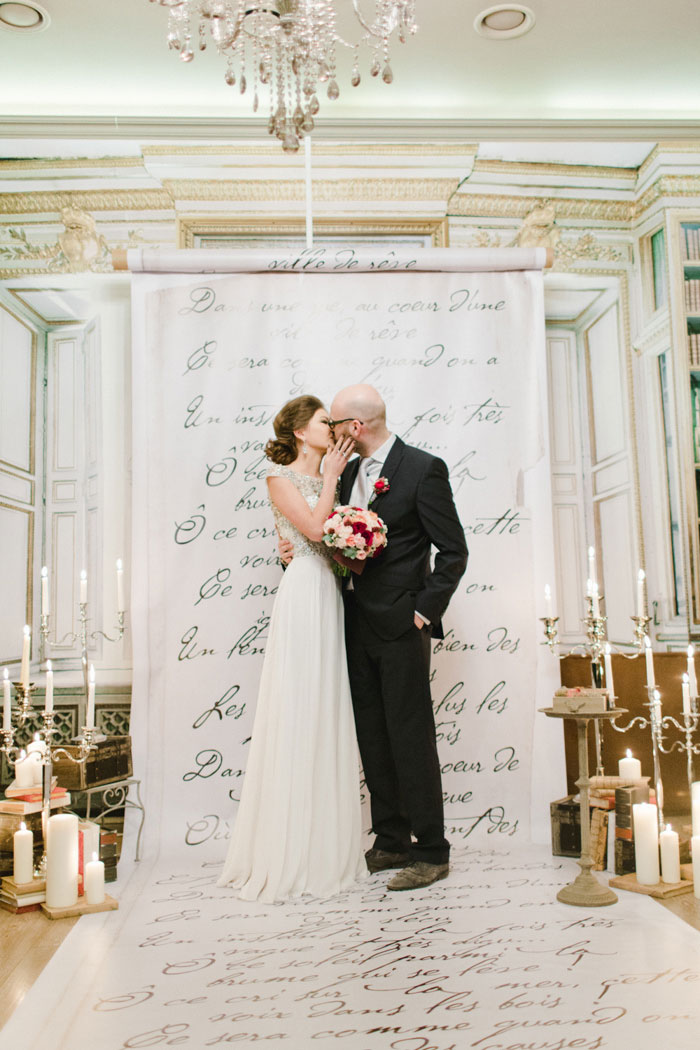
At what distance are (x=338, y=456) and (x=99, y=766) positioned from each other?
5.01ft

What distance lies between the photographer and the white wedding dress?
9.99 feet

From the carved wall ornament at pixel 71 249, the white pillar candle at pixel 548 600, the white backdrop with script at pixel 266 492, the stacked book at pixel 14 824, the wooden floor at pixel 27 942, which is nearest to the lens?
the wooden floor at pixel 27 942

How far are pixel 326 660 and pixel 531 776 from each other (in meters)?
1.17

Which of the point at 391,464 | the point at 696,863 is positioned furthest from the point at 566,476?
the point at 696,863

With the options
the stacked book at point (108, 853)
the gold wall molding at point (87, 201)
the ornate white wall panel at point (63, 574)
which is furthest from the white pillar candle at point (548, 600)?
the gold wall molding at point (87, 201)

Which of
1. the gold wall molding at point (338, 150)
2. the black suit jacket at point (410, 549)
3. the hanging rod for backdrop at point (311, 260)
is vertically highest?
the gold wall molding at point (338, 150)

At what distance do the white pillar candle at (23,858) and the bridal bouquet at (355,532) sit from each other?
147 centimetres

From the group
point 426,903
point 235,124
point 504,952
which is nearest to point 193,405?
point 235,124

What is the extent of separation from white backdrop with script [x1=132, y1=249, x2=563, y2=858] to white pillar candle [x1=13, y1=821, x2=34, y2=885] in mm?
691

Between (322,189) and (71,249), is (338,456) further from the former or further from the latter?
(71,249)

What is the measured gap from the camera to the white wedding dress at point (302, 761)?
3.04 m

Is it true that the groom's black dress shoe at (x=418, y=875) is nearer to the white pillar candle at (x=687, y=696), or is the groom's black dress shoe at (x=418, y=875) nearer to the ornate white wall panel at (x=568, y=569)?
the white pillar candle at (x=687, y=696)

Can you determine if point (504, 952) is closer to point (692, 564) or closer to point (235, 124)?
point (692, 564)

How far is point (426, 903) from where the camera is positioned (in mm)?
2912
